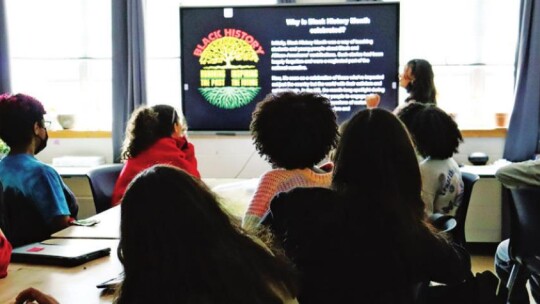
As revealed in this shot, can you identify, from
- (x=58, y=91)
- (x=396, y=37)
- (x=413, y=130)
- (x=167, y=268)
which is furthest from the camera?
(x=58, y=91)

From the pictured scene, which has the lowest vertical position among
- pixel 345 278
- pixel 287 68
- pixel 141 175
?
pixel 345 278

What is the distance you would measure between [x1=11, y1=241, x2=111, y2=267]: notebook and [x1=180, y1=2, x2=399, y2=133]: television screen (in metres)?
2.66

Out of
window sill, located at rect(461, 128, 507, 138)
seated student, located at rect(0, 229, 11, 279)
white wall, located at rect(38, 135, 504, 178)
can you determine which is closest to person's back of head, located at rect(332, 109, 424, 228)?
seated student, located at rect(0, 229, 11, 279)

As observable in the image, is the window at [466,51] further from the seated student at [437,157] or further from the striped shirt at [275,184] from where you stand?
the striped shirt at [275,184]

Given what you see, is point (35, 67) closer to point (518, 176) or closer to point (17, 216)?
point (17, 216)

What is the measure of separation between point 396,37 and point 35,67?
297 cm

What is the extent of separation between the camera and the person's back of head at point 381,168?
1.60 meters

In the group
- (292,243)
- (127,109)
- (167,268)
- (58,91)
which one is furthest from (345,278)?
(58,91)

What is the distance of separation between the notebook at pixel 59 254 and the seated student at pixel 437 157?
4.60ft

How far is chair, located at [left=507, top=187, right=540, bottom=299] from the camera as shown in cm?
252

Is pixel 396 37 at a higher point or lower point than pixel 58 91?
higher

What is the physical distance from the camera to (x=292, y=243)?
169cm

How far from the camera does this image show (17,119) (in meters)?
2.53

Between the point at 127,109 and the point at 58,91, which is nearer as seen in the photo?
the point at 127,109
